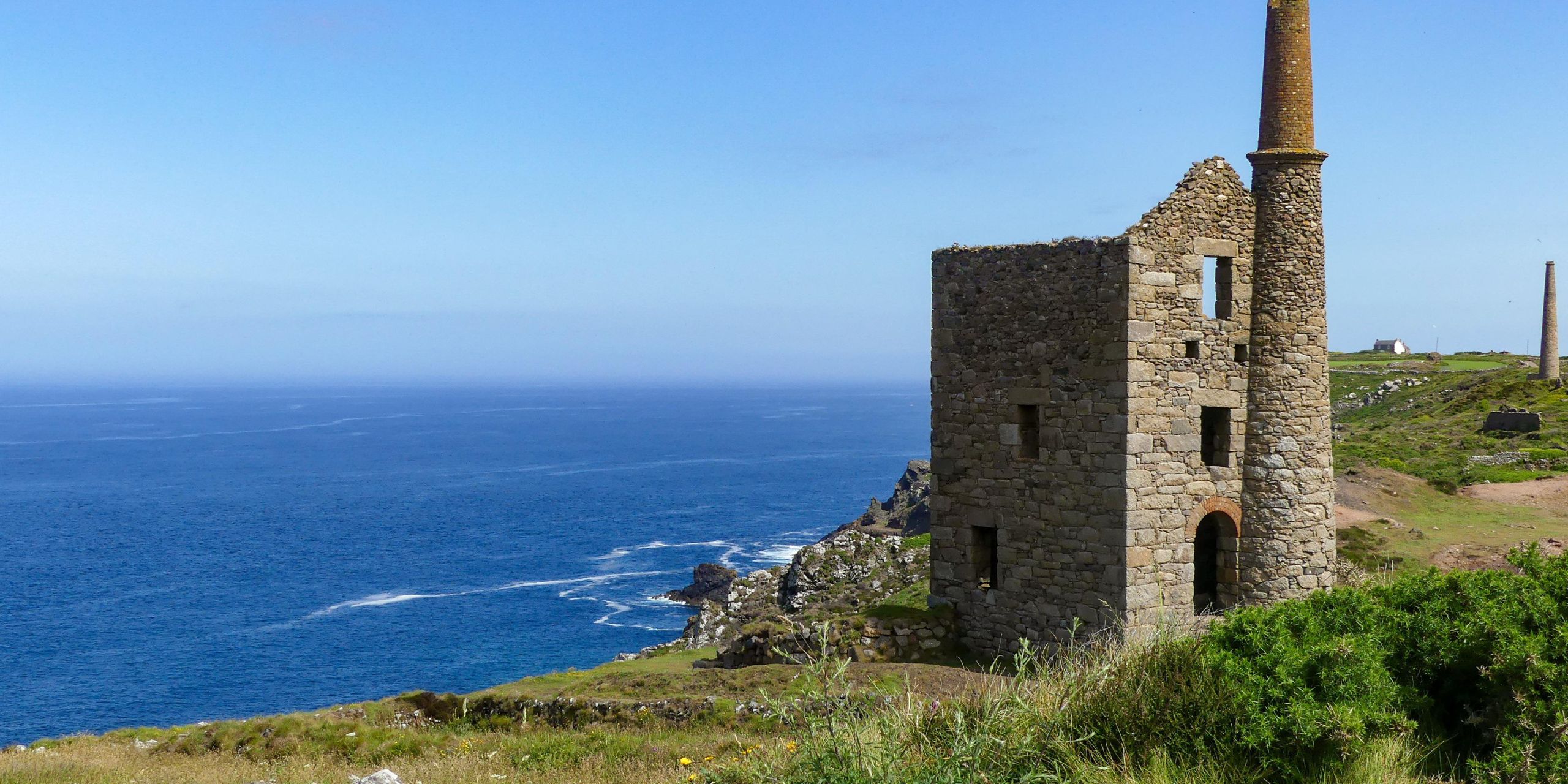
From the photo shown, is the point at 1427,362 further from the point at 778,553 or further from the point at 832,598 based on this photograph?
the point at 832,598

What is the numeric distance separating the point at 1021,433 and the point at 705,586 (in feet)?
162

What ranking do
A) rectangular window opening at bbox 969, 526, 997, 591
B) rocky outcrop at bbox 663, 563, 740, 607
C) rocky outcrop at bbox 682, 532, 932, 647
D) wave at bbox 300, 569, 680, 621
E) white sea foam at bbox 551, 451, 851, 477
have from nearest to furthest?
rectangular window opening at bbox 969, 526, 997, 591
rocky outcrop at bbox 682, 532, 932, 647
rocky outcrop at bbox 663, 563, 740, 607
wave at bbox 300, 569, 680, 621
white sea foam at bbox 551, 451, 851, 477

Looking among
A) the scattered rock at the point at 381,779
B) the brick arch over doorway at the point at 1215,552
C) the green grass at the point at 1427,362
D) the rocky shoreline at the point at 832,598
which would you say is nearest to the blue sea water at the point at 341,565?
the rocky shoreline at the point at 832,598

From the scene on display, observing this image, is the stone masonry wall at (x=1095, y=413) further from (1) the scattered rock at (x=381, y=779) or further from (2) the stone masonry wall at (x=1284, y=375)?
(1) the scattered rock at (x=381, y=779)

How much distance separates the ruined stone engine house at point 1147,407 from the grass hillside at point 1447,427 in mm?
20873

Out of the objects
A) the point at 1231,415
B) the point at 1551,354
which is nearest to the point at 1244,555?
the point at 1231,415

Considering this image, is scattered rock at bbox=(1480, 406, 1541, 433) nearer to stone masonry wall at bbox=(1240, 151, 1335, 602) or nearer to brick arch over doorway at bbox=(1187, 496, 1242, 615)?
brick arch over doorway at bbox=(1187, 496, 1242, 615)

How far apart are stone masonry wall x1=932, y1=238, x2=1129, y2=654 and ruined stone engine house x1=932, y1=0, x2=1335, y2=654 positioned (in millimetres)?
29

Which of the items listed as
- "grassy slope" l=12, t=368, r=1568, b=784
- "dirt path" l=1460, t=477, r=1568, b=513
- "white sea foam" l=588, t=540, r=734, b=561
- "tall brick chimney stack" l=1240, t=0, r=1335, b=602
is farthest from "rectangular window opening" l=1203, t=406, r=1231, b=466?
"white sea foam" l=588, t=540, r=734, b=561

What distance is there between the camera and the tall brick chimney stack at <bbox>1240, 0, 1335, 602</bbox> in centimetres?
1862

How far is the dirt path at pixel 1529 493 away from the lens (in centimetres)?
3234

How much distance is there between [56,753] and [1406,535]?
28855 millimetres

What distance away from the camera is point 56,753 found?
15.3 m

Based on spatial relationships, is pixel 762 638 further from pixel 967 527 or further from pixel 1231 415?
pixel 1231 415
